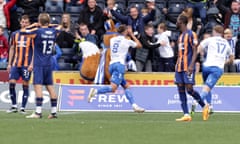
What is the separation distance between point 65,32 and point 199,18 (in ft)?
12.8

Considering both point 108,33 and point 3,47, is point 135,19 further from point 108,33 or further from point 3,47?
point 3,47

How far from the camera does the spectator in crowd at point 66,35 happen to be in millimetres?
22641

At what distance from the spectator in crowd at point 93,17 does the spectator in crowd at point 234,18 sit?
3522mm

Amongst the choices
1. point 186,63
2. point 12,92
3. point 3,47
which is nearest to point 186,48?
point 186,63

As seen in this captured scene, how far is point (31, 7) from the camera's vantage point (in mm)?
23469

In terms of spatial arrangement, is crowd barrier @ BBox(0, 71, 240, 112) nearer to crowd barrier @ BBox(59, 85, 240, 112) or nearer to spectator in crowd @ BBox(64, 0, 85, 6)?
crowd barrier @ BBox(59, 85, 240, 112)

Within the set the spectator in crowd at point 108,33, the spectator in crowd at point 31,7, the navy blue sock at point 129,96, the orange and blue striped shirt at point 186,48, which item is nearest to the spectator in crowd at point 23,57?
the navy blue sock at point 129,96

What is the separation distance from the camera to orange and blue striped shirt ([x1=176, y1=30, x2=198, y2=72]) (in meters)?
15.9

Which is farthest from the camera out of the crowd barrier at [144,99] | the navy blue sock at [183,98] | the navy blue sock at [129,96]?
the crowd barrier at [144,99]

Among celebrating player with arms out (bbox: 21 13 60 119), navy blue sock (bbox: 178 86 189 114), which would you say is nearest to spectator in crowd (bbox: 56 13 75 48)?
celebrating player with arms out (bbox: 21 13 60 119)

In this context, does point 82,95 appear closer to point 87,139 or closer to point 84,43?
point 84,43

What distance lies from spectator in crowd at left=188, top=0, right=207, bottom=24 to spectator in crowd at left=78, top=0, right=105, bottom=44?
2.60 meters

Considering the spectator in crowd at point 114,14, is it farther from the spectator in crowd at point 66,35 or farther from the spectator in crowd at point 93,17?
the spectator in crowd at point 66,35

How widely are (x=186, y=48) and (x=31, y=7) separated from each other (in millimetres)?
8498
